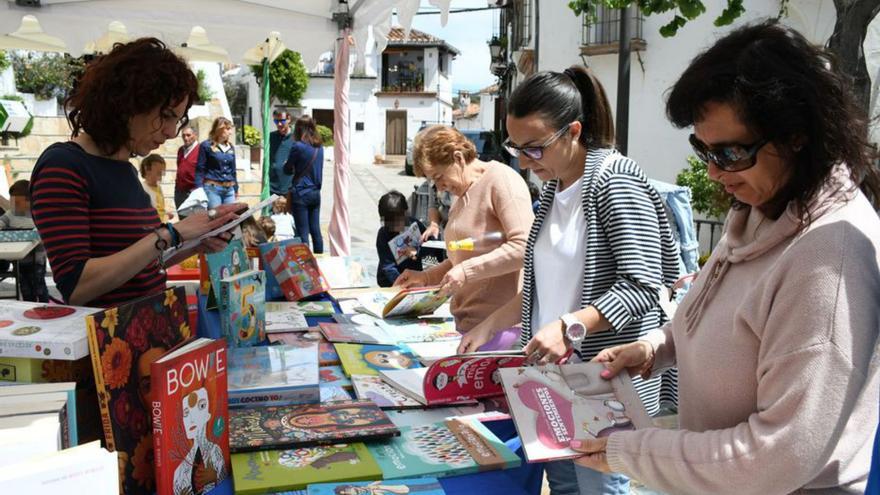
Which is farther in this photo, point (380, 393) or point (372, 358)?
point (372, 358)

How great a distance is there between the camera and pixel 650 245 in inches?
65.6

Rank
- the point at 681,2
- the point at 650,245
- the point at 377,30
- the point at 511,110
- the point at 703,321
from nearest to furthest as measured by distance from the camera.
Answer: the point at 703,321 → the point at 650,245 → the point at 511,110 → the point at 681,2 → the point at 377,30

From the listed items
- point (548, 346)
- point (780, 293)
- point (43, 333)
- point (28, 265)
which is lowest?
point (28, 265)

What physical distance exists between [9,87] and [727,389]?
54.6 feet

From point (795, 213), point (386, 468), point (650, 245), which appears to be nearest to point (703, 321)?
point (795, 213)

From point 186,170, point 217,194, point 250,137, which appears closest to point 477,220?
point 217,194

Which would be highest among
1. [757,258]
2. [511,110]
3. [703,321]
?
[511,110]

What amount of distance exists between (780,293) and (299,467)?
0.91 m

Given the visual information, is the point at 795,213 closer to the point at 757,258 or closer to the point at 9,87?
the point at 757,258

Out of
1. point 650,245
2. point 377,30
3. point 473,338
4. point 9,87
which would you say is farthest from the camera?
point 9,87

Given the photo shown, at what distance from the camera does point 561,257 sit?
1.80 metres

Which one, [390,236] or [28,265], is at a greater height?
[390,236]

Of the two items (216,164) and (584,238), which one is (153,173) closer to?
(216,164)

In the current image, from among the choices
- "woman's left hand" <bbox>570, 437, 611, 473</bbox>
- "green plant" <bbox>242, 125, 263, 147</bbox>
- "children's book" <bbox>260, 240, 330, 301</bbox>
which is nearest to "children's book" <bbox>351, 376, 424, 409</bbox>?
"woman's left hand" <bbox>570, 437, 611, 473</bbox>
